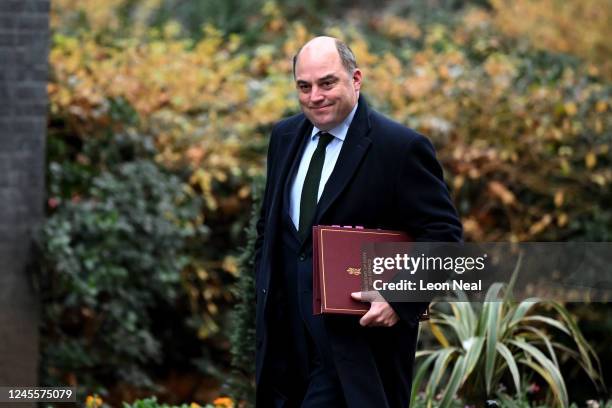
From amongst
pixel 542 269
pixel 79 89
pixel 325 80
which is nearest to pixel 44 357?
pixel 79 89

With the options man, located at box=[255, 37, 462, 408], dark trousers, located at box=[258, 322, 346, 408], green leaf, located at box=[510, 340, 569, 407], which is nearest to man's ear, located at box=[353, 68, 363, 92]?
man, located at box=[255, 37, 462, 408]

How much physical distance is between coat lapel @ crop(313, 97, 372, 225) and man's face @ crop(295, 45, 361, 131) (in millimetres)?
77

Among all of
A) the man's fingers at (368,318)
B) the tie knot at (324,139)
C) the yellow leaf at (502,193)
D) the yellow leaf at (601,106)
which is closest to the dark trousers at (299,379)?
the man's fingers at (368,318)

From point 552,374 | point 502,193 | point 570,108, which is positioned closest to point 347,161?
point 552,374

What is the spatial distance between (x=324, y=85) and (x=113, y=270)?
3341mm

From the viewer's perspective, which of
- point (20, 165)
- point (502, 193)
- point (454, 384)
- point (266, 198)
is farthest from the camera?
point (502, 193)

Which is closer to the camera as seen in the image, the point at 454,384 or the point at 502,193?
the point at 454,384

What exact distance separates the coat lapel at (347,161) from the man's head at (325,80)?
0.08 m

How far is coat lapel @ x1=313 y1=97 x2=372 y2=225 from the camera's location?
11.5ft

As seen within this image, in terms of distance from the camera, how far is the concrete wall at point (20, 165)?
6324mm

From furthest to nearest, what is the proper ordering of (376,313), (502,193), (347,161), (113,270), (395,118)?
1. (395,118)
2. (502,193)
3. (113,270)
4. (347,161)
5. (376,313)

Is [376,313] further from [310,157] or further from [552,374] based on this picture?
[552,374]

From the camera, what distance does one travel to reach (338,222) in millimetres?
3525

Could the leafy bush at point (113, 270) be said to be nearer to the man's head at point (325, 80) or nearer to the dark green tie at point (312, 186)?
the dark green tie at point (312, 186)
